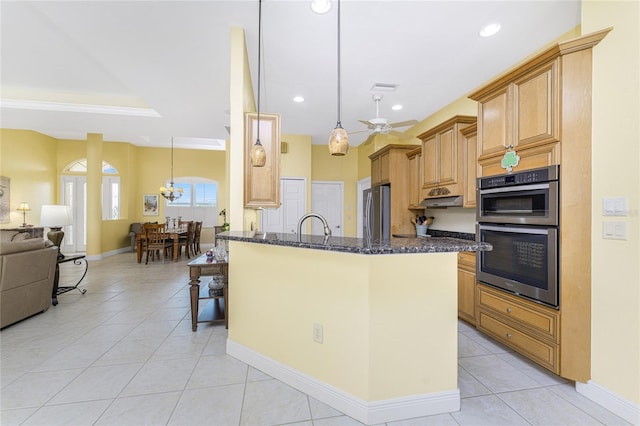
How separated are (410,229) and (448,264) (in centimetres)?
285

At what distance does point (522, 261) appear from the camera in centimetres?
225

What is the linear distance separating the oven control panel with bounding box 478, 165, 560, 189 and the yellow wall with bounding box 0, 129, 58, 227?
9.30 metres

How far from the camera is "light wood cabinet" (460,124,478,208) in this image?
3.12 metres

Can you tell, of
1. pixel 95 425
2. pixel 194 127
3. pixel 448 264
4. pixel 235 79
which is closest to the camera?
pixel 95 425

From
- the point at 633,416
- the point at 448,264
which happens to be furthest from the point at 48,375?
the point at 633,416

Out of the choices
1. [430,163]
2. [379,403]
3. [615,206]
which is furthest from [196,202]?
[615,206]

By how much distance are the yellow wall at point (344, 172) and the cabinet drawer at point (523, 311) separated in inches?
170

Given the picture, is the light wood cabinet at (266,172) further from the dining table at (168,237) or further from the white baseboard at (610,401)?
the dining table at (168,237)

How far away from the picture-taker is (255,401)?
5.98 ft

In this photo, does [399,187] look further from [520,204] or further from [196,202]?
[196,202]

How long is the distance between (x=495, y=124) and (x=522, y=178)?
22.0 inches

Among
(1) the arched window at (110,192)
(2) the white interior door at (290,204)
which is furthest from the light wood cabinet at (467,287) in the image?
(1) the arched window at (110,192)

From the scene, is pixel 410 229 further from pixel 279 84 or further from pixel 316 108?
pixel 279 84

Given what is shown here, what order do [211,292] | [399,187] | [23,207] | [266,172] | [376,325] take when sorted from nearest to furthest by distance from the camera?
[376,325], [266,172], [211,292], [399,187], [23,207]
